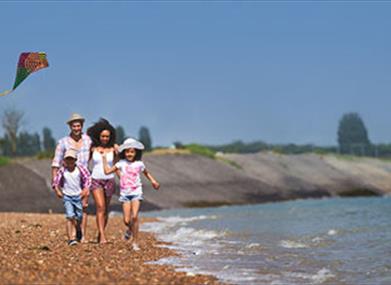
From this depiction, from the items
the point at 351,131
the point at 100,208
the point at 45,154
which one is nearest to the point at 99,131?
the point at 100,208

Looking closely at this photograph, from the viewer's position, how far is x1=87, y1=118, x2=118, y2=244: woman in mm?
11992

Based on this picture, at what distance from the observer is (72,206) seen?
39.4ft

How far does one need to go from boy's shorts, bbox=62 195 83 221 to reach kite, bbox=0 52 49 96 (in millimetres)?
2016

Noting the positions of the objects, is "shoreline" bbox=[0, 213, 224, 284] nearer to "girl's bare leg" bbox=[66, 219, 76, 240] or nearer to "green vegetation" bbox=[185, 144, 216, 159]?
"girl's bare leg" bbox=[66, 219, 76, 240]

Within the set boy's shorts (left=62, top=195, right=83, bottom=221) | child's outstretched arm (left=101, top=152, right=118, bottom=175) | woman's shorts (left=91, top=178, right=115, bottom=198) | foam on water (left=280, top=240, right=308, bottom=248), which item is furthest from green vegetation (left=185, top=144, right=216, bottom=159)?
child's outstretched arm (left=101, top=152, right=118, bottom=175)

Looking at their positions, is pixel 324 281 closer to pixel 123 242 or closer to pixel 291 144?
pixel 123 242

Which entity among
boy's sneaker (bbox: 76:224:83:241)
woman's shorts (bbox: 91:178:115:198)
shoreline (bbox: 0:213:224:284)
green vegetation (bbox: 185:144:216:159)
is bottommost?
shoreline (bbox: 0:213:224:284)

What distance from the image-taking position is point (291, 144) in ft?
246

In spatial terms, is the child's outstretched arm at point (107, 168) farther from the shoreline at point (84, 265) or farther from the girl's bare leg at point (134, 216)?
the shoreline at point (84, 265)

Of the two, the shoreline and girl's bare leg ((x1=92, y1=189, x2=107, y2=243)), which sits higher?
girl's bare leg ((x1=92, y1=189, x2=107, y2=243))

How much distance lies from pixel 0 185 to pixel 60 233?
23301 millimetres

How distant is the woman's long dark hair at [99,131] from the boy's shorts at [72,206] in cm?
93

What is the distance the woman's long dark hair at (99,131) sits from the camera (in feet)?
39.4

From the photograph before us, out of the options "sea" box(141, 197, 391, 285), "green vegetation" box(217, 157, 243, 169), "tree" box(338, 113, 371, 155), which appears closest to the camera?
"sea" box(141, 197, 391, 285)
